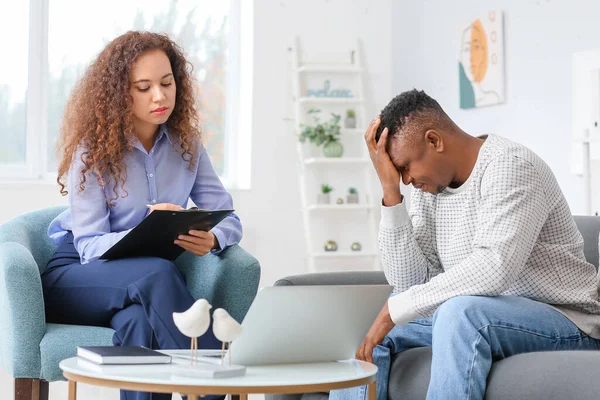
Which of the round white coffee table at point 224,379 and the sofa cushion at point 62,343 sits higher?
the round white coffee table at point 224,379

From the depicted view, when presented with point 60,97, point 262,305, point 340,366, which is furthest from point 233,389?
point 60,97

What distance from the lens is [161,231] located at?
87.8 inches

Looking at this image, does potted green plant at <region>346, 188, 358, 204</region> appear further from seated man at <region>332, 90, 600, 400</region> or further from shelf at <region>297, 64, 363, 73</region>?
seated man at <region>332, 90, 600, 400</region>

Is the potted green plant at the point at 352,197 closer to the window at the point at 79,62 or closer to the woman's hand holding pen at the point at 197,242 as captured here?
the window at the point at 79,62

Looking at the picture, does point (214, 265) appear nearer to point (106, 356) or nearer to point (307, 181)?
point (106, 356)

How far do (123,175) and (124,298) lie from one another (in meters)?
0.42

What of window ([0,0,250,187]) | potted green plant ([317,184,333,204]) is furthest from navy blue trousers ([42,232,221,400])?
potted green plant ([317,184,333,204])

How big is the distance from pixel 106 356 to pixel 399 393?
72cm

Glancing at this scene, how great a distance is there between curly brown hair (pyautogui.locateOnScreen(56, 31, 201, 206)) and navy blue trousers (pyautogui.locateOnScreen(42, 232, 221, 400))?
25cm

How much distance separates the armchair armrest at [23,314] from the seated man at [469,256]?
2.61ft

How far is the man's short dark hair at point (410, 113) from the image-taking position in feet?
6.27

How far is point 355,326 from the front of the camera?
1.75 metres

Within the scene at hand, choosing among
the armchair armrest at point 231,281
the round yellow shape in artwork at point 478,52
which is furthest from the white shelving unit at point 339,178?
the armchair armrest at point 231,281

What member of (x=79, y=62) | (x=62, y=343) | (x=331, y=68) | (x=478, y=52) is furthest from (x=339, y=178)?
(x=62, y=343)
